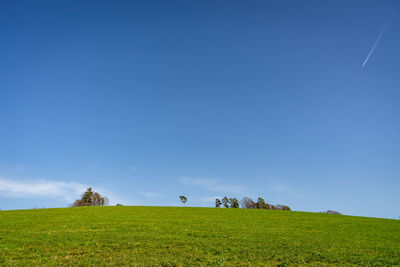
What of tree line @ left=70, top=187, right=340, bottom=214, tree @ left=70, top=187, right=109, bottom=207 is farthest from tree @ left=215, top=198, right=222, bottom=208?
tree @ left=70, top=187, right=109, bottom=207

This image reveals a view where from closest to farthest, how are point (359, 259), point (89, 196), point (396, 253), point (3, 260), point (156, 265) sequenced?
point (156, 265) < point (3, 260) < point (359, 259) < point (396, 253) < point (89, 196)

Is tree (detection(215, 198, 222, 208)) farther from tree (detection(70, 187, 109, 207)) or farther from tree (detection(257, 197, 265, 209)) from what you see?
tree (detection(70, 187, 109, 207))

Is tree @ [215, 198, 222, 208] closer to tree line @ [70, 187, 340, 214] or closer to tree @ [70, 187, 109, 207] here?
tree line @ [70, 187, 340, 214]

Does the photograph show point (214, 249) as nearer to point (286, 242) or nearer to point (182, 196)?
point (286, 242)

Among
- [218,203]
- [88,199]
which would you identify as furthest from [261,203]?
[88,199]

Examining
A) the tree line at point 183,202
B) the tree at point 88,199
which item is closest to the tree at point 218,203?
the tree line at point 183,202

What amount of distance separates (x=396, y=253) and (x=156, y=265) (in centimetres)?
1508

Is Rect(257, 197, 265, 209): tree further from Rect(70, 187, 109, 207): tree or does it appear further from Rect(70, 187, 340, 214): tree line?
Rect(70, 187, 109, 207): tree

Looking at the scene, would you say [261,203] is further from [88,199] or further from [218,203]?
[88,199]

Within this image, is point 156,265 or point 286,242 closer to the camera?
point 156,265

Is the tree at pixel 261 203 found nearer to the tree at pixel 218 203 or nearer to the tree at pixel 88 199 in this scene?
the tree at pixel 218 203

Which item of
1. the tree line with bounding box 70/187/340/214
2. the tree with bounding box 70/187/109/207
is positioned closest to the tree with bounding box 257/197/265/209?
the tree line with bounding box 70/187/340/214

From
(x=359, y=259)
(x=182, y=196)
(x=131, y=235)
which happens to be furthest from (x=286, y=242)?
(x=182, y=196)

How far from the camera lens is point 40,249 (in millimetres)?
12328
